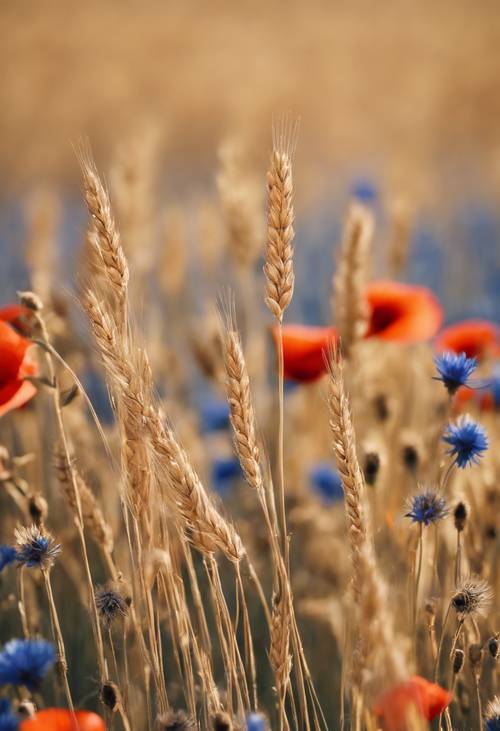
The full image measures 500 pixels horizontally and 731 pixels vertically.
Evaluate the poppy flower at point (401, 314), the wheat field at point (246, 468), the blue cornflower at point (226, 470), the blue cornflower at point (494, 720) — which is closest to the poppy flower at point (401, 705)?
the wheat field at point (246, 468)

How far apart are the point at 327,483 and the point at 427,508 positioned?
1005 mm

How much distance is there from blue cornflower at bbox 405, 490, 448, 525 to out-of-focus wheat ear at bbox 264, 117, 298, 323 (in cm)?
28

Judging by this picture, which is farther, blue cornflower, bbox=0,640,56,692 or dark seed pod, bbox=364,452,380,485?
dark seed pod, bbox=364,452,380,485

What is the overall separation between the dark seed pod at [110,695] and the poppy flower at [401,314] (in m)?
0.86

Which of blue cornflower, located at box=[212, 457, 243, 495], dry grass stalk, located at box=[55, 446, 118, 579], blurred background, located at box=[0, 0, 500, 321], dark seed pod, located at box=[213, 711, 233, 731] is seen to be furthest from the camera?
blurred background, located at box=[0, 0, 500, 321]

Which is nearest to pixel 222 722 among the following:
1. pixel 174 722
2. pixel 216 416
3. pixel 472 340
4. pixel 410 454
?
pixel 174 722

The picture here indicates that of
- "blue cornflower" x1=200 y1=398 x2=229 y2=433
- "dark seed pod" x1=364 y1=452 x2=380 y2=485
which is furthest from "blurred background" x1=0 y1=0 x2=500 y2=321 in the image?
"dark seed pod" x1=364 y1=452 x2=380 y2=485

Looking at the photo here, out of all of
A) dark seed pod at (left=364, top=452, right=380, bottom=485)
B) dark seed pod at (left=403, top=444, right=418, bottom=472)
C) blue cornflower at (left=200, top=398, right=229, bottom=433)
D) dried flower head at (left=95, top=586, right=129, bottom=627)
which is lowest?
dried flower head at (left=95, top=586, right=129, bottom=627)

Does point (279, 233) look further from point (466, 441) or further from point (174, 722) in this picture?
point (174, 722)

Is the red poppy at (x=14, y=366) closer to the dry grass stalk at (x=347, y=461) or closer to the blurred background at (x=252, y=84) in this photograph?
the dry grass stalk at (x=347, y=461)

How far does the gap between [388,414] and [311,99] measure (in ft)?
27.3

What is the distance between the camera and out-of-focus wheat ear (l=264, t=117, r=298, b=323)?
948mm

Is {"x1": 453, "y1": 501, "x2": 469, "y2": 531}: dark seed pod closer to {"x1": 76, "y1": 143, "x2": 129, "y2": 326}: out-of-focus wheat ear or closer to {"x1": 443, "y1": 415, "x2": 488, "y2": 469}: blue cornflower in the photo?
{"x1": 443, "y1": 415, "x2": 488, "y2": 469}: blue cornflower

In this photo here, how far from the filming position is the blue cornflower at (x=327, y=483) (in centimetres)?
201
